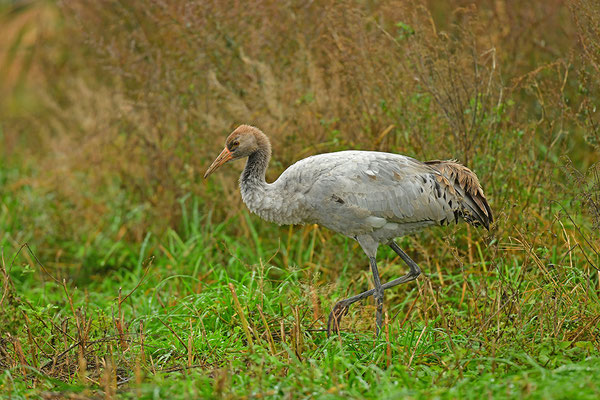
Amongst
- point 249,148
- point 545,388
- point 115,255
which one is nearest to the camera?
point 545,388

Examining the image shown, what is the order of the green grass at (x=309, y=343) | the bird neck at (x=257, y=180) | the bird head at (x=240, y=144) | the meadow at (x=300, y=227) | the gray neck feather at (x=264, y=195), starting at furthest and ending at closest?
the bird head at (x=240, y=144) → the bird neck at (x=257, y=180) → the gray neck feather at (x=264, y=195) → the meadow at (x=300, y=227) → the green grass at (x=309, y=343)

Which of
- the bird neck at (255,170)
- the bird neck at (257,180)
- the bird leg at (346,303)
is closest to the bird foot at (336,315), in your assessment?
the bird leg at (346,303)

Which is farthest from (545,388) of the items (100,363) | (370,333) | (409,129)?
(409,129)

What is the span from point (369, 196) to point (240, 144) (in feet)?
3.52

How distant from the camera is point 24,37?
1066 centimetres

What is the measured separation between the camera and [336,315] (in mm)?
4969

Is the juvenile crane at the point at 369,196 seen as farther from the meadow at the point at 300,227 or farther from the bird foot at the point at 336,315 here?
the meadow at the point at 300,227

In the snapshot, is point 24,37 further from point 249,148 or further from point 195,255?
point 249,148

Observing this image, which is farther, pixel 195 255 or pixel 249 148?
pixel 195 255

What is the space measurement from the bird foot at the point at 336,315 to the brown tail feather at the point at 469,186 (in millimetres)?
1149

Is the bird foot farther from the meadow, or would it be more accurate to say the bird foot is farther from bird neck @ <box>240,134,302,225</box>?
bird neck @ <box>240,134,302,225</box>

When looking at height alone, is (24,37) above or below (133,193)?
above

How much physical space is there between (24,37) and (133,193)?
4.38 m

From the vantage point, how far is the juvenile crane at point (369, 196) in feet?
16.5
